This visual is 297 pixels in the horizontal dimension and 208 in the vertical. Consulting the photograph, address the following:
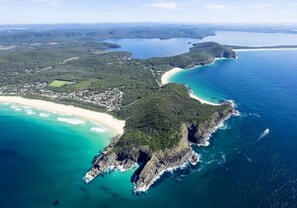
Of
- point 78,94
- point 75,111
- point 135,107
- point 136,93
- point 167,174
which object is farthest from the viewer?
point 78,94

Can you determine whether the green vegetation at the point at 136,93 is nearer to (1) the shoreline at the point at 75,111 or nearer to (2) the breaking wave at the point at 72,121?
(1) the shoreline at the point at 75,111

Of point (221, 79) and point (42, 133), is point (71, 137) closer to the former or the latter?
point (42, 133)

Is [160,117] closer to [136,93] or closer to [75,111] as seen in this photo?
[136,93]

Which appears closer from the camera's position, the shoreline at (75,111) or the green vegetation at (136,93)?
the green vegetation at (136,93)

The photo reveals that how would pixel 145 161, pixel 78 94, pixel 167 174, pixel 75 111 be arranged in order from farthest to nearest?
pixel 78 94 → pixel 75 111 → pixel 145 161 → pixel 167 174

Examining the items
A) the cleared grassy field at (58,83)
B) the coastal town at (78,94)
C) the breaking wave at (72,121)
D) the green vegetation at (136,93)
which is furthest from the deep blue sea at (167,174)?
the cleared grassy field at (58,83)

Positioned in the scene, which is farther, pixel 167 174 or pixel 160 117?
pixel 160 117

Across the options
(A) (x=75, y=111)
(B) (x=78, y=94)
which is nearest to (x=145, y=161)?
(A) (x=75, y=111)

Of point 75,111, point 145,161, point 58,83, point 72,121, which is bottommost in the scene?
point 72,121
